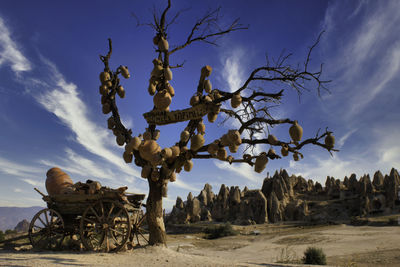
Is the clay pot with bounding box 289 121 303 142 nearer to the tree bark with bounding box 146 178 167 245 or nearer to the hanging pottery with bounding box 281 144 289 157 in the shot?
the hanging pottery with bounding box 281 144 289 157

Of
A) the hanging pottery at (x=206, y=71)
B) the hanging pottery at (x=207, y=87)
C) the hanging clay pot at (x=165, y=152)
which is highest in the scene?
the hanging pottery at (x=206, y=71)

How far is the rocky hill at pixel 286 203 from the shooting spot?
34844 millimetres

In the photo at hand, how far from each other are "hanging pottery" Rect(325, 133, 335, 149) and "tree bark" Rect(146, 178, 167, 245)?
16.2 ft

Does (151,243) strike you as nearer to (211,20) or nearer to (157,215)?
(157,215)

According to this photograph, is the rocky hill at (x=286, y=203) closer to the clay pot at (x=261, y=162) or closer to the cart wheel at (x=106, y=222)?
the cart wheel at (x=106, y=222)

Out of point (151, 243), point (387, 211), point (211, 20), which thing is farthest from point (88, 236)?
point (387, 211)

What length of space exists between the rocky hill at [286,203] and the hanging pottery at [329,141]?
97.6ft

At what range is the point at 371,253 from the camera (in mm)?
Answer: 9953

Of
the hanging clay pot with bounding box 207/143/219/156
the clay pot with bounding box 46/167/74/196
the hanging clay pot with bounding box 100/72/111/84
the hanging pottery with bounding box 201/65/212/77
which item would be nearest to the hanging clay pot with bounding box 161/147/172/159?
the hanging clay pot with bounding box 207/143/219/156

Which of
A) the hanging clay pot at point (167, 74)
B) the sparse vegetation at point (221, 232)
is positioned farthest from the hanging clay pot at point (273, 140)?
the sparse vegetation at point (221, 232)

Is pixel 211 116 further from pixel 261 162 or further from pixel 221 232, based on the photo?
pixel 221 232

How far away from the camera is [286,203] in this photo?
128 ft

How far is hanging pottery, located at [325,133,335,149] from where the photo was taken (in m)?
4.85

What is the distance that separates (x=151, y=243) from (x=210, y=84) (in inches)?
199
